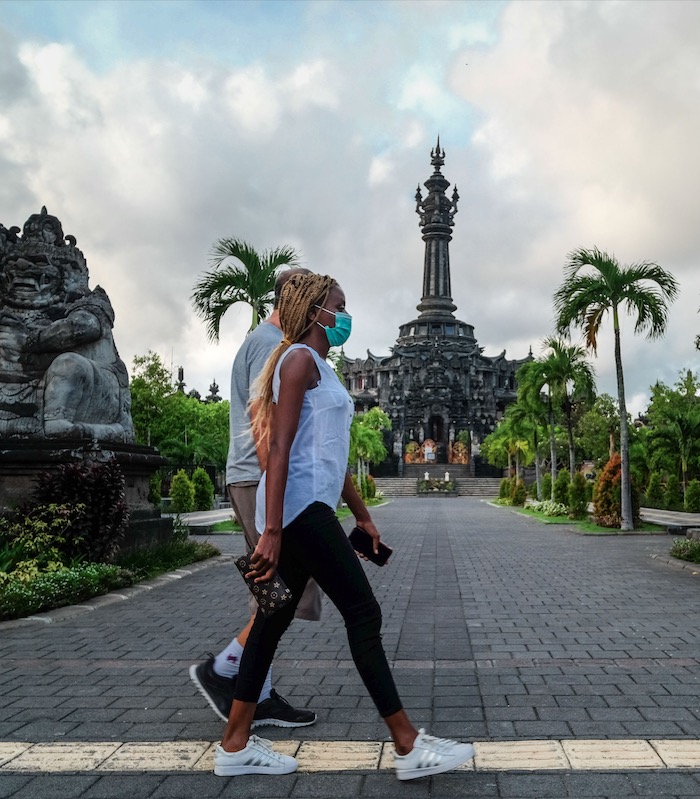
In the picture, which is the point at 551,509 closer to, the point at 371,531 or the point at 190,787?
the point at 371,531

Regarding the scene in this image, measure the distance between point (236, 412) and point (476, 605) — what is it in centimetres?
467

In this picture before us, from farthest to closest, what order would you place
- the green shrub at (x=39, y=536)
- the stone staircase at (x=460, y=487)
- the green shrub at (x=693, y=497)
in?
the stone staircase at (x=460, y=487) < the green shrub at (x=693, y=497) < the green shrub at (x=39, y=536)

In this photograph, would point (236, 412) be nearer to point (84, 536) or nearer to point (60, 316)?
point (84, 536)

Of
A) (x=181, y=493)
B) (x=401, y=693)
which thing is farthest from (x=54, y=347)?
(x=181, y=493)

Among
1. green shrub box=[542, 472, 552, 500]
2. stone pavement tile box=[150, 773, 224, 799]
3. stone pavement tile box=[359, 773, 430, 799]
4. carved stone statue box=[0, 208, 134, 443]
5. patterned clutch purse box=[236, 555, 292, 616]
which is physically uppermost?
carved stone statue box=[0, 208, 134, 443]

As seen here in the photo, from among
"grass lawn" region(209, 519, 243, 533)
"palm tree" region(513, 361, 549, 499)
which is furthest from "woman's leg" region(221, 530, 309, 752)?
"palm tree" region(513, 361, 549, 499)

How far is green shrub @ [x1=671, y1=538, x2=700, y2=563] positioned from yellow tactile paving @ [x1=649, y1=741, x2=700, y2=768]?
332 inches

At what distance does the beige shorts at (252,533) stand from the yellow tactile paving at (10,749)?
45.7 inches

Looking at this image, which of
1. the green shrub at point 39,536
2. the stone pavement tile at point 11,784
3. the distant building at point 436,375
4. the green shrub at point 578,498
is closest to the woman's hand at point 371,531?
the stone pavement tile at point 11,784

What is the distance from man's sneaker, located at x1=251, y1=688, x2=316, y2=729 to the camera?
13.2 feet

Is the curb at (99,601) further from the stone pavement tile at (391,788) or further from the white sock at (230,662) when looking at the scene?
the stone pavement tile at (391,788)

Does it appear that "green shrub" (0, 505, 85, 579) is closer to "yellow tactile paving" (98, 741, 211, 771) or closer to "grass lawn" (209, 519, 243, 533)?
Result: "yellow tactile paving" (98, 741, 211, 771)

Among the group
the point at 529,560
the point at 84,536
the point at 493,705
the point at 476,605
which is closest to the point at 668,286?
the point at 529,560

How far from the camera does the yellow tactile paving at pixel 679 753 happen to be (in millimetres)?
3416
